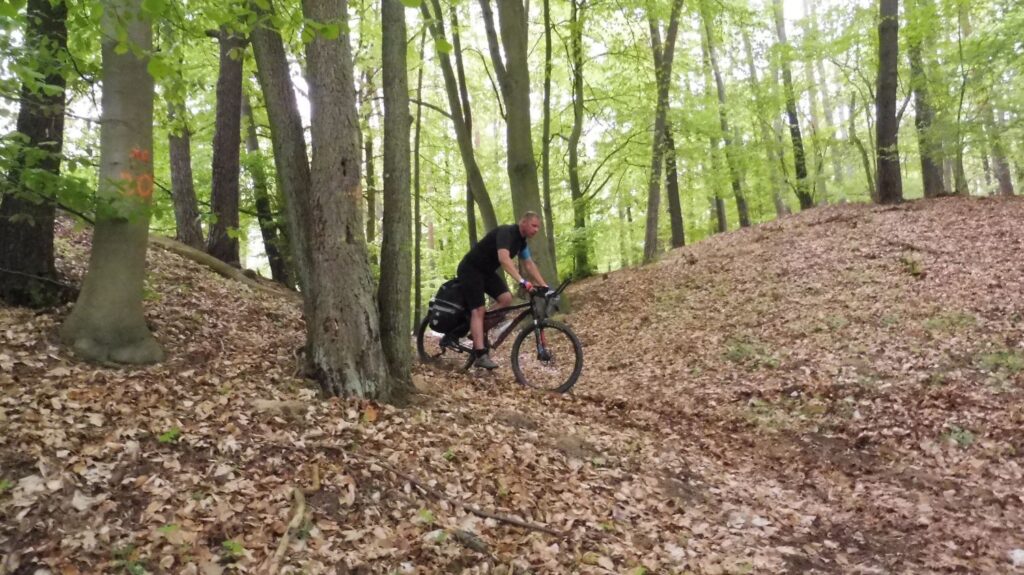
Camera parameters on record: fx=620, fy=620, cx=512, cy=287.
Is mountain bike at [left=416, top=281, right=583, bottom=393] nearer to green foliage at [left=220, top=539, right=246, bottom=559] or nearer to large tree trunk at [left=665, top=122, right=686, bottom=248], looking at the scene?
green foliage at [left=220, top=539, right=246, bottom=559]

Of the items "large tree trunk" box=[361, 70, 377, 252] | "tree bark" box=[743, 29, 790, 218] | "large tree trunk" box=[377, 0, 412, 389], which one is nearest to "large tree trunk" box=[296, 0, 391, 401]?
"large tree trunk" box=[377, 0, 412, 389]

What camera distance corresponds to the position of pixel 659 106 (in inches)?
554

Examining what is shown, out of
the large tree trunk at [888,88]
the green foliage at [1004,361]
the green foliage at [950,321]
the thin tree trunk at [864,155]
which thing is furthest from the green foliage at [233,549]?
the thin tree trunk at [864,155]

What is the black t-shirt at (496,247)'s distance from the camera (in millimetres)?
6703

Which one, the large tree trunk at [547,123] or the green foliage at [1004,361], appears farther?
the large tree trunk at [547,123]

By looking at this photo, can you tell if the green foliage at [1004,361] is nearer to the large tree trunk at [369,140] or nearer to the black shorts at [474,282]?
the black shorts at [474,282]

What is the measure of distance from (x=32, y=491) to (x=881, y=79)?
1481cm

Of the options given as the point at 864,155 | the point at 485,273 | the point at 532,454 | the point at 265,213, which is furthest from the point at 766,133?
the point at 532,454

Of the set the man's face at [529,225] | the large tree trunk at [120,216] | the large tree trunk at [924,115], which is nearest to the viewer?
the large tree trunk at [120,216]

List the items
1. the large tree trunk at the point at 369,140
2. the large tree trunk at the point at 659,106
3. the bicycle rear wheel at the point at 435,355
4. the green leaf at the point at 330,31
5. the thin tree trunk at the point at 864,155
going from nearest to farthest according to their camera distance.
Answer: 1. the green leaf at the point at 330,31
2. the bicycle rear wheel at the point at 435,355
3. the large tree trunk at the point at 369,140
4. the large tree trunk at the point at 659,106
5. the thin tree trunk at the point at 864,155

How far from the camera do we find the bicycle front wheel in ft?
22.3

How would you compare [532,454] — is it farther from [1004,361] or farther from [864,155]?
[864,155]

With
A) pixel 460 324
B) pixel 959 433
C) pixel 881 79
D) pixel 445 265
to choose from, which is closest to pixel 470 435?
pixel 460 324

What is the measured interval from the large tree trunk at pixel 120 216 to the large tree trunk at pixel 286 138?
0.79 metres
